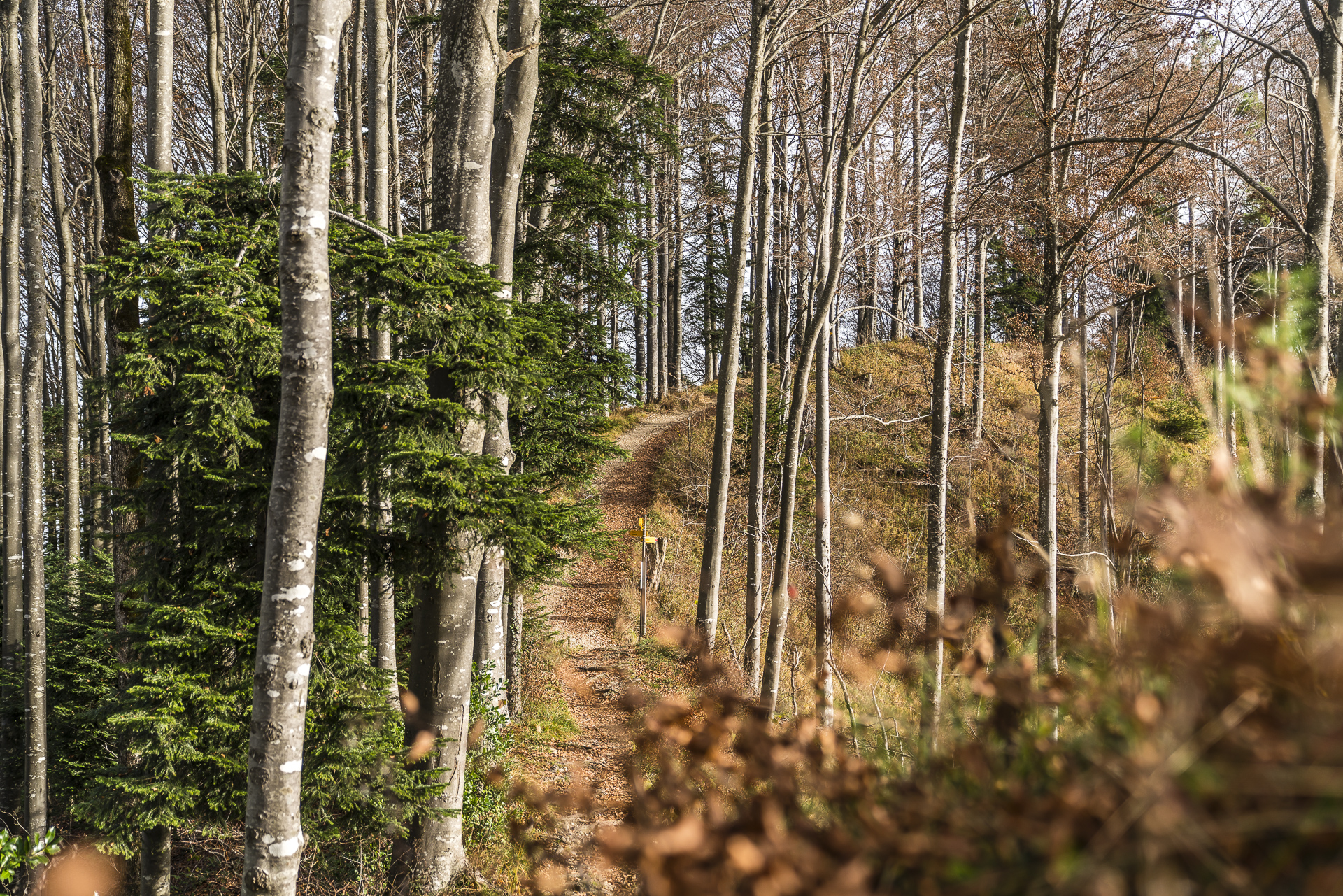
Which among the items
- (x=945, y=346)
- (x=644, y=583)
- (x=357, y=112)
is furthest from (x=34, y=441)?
(x=945, y=346)

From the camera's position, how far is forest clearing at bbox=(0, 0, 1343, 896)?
0.93 metres

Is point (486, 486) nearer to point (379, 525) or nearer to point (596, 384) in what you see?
point (379, 525)

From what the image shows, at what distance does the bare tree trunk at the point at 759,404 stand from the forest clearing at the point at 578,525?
12 centimetres

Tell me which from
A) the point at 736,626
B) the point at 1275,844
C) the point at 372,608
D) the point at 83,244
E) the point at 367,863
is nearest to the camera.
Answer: the point at 1275,844

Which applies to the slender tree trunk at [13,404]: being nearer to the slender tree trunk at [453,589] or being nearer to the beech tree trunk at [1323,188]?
the slender tree trunk at [453,589]

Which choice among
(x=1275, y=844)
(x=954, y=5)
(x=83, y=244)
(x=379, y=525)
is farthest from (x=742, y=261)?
(x=83, y=244)

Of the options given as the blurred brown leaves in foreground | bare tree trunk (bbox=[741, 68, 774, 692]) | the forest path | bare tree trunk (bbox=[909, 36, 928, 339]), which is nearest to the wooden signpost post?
the forest path

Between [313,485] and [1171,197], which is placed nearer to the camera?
[313,485]

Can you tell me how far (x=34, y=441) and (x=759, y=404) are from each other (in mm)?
9137

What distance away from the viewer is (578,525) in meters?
6.72

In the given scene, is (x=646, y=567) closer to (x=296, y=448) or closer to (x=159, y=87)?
(x=159, y=87)

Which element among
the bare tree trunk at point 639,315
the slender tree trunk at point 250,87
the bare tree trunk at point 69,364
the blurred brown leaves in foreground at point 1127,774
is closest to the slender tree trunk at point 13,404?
the slender tree trunk at point 250,87

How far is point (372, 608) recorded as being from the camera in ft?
24.3

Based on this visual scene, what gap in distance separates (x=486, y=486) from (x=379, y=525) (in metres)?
0.89
